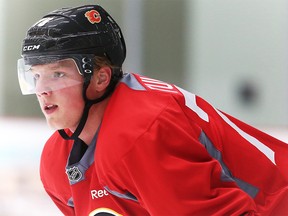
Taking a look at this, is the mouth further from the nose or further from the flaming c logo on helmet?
the flaming c logo on helmet

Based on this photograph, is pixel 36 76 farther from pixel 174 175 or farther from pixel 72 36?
pixel 174 175

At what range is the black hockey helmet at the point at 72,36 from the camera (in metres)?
1.43

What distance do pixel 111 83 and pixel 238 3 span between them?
7.88ft

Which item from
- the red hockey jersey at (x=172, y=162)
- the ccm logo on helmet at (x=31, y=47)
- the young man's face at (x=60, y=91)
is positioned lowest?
the red hockey jersey at (x=172, y=162)

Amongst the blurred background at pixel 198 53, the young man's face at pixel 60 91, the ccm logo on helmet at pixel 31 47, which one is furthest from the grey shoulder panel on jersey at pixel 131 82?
the blurred background at pixel 198 53

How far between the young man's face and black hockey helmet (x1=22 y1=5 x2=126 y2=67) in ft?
0.12

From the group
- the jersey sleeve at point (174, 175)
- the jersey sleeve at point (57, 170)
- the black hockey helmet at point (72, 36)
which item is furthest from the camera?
the jersey sleeve at point (57, 170)

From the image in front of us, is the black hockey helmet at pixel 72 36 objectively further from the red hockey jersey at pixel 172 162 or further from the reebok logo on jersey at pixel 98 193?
the reebok logo on jersey at pixel 98 193

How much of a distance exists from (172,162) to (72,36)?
391mm

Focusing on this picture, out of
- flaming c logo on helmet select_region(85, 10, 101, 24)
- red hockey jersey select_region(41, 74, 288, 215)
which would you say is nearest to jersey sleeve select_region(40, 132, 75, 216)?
red hockey jersey select_region(41, 74, 288, 215)

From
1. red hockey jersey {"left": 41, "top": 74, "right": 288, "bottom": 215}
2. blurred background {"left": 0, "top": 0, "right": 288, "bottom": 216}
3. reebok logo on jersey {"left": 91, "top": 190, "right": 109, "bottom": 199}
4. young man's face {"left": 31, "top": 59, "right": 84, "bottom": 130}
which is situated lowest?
blurred background {"left": 0, "top": 0, "right": 288, "bottom": 216}

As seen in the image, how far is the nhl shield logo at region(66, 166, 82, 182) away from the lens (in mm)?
1530

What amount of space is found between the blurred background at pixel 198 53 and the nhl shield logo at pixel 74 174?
5.74ft

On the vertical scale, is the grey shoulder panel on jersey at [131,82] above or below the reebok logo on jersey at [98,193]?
above
